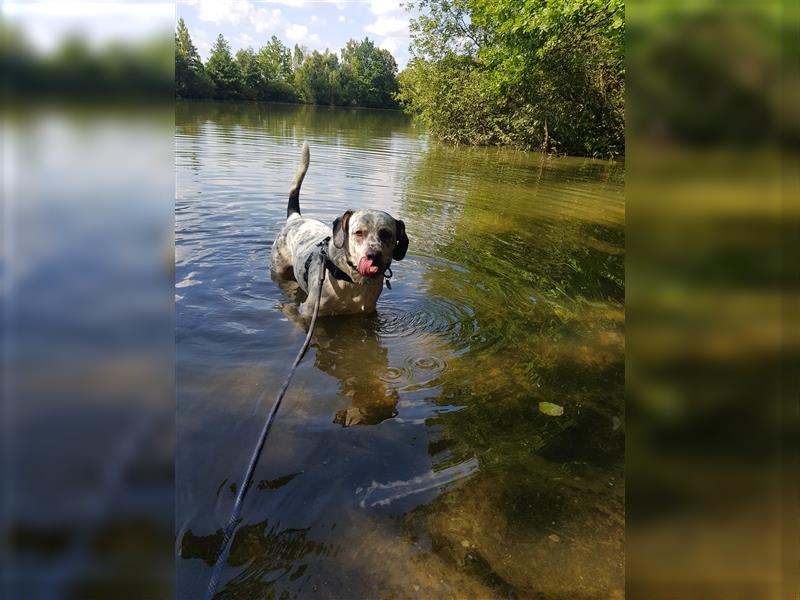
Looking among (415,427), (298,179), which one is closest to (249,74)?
(298,179)

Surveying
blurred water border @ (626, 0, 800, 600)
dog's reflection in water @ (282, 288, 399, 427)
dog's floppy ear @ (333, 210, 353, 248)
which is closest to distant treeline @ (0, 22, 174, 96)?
blurred water border @ (626, 0, 800, 600)

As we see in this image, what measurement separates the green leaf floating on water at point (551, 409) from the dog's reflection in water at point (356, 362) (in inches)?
47.9

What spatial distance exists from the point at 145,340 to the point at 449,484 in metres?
2.79

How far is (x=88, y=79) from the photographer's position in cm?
75

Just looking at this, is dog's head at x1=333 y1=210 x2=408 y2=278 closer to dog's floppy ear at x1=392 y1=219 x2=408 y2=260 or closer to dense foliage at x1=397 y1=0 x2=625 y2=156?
dog's floppy ear at x1=392 y1=219 x2=408 y2=260

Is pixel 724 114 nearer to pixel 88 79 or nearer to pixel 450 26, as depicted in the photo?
pixel 88 79

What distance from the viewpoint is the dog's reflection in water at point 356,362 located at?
4168 millimetres

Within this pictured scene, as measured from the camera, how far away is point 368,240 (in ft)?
18.3

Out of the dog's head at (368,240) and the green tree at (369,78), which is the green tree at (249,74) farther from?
the dog's head at (368,240)

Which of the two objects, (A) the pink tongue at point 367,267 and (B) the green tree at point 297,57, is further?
(B) the green tree at point 297,57

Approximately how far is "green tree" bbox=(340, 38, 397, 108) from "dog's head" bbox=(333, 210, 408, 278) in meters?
96.5

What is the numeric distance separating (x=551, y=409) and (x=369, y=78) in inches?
4065

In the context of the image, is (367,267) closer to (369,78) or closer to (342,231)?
(342,231)

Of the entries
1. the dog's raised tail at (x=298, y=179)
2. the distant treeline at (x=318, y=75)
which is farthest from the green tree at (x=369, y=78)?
the dog's raised tail at (x=298, y=179)
